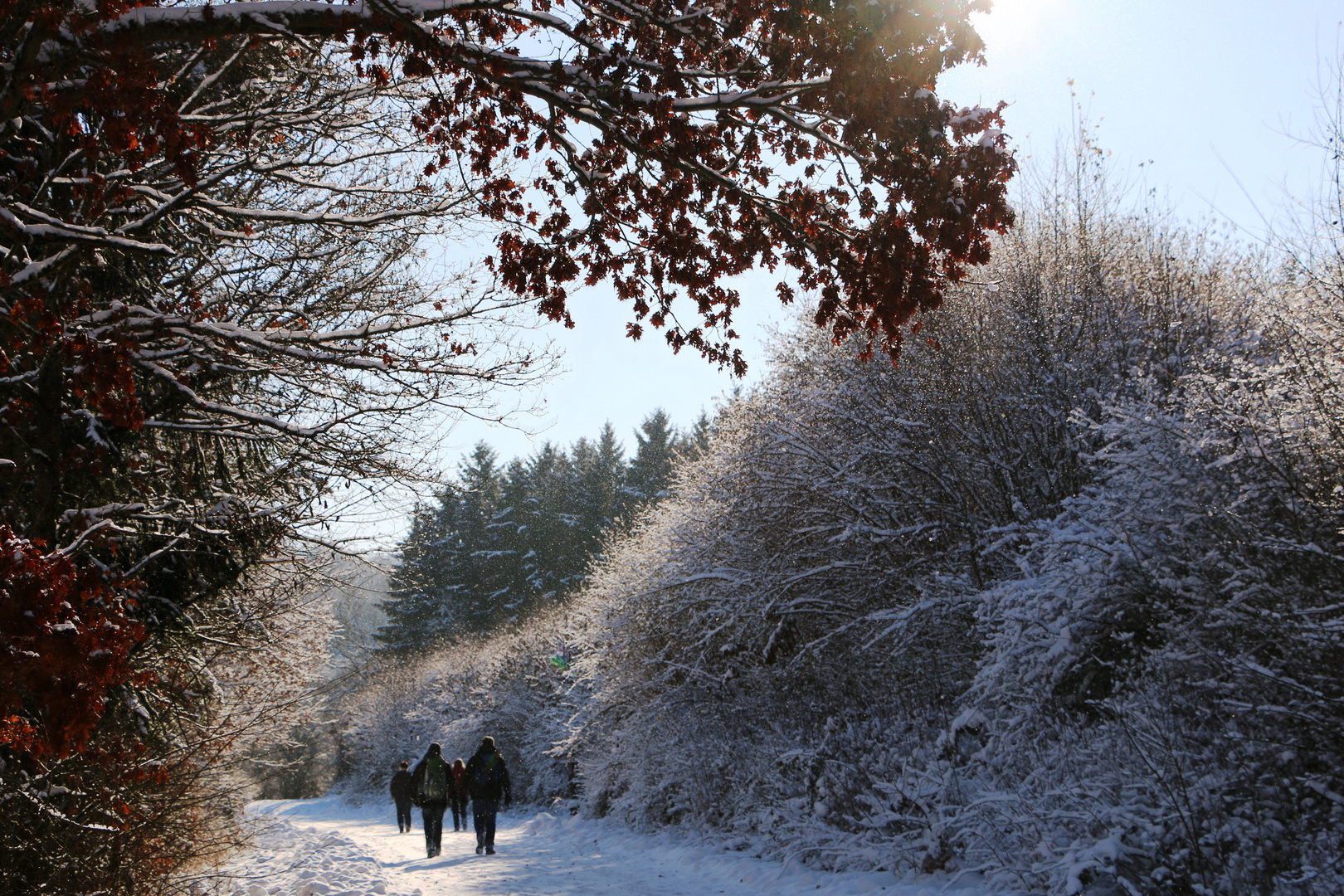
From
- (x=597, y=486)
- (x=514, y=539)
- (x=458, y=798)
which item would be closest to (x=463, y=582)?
(x=514, y=539)

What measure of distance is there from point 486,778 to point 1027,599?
9.30 meters

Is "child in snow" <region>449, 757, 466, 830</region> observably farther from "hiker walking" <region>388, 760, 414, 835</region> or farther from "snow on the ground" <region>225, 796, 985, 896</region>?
"hiker walking" <region>388, 760, 414, 835</region>

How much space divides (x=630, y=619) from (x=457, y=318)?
32.2 ft

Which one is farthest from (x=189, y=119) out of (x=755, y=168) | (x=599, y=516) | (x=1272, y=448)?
(x=599, y=516)

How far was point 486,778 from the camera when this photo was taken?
13211 millimetres

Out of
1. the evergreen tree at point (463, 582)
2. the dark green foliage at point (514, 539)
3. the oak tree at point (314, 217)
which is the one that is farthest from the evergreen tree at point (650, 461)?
the oak tree at point (314, 217)

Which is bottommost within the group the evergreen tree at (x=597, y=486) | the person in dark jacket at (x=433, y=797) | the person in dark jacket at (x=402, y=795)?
the person in dark jacket at (x=402, y=795)

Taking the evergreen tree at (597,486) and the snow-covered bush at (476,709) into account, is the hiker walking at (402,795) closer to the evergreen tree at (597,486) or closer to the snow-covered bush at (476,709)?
the snow-covered bush at (476,709)

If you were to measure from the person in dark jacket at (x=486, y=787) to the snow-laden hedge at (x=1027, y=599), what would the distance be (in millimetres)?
3368

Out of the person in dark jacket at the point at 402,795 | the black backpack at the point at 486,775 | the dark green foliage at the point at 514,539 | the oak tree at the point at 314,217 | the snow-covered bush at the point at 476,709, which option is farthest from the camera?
the dark green foliage at the point at 514,539

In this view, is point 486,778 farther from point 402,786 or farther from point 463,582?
point 463,582

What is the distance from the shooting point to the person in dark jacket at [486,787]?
13.2 metres

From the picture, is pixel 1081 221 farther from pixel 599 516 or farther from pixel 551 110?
pixel 599 516

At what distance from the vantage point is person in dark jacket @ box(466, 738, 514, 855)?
43.4 feet
